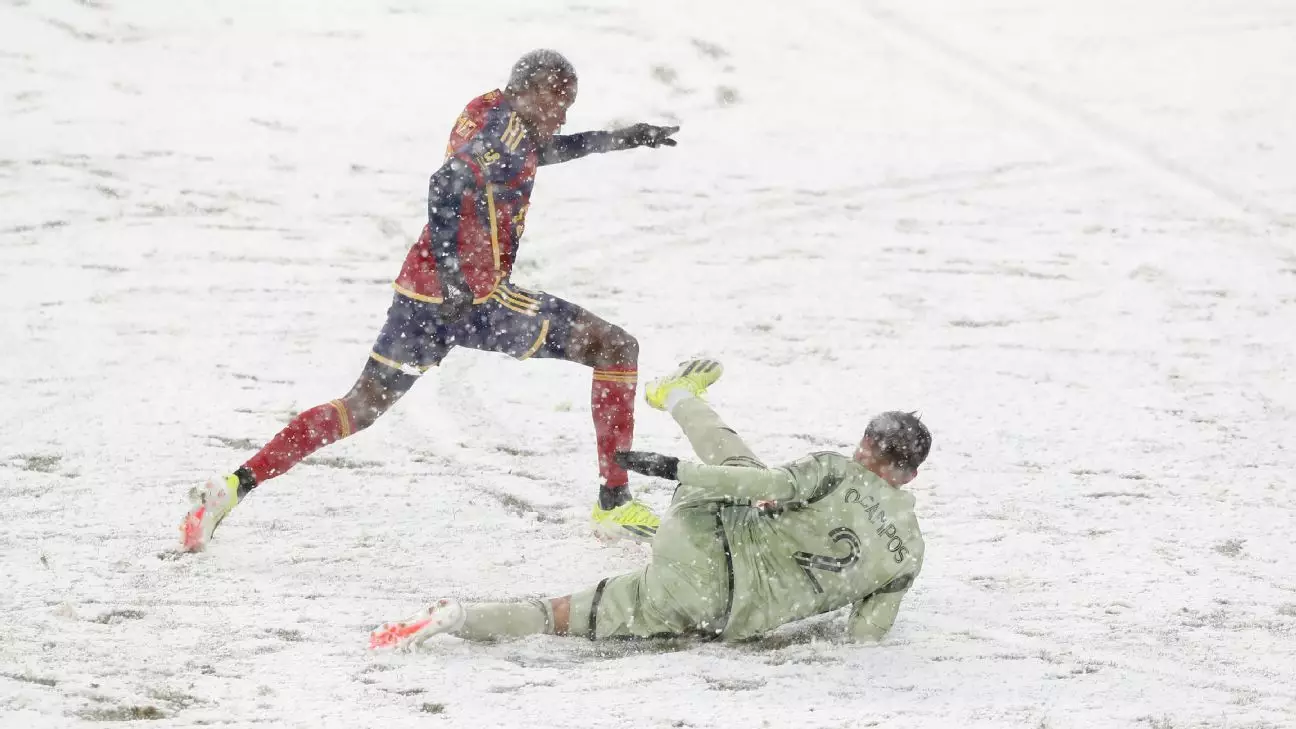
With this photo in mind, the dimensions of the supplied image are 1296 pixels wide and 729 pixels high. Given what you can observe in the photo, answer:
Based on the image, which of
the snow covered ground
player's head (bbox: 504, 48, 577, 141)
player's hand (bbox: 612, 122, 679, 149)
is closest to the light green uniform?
the snow covered ground

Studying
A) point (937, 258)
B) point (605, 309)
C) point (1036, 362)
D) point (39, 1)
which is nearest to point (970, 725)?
point (1036, 362)

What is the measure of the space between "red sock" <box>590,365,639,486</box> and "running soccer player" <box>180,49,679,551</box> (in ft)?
0.07

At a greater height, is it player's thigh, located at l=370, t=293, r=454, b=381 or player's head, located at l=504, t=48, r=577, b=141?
player's head, located at l=504, t=48, r=577, b=141

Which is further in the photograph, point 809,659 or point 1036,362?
Result: point 1036,362

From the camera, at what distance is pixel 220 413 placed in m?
6.29

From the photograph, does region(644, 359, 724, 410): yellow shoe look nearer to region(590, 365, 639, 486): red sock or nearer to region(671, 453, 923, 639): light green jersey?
region(590, 365, 639, 486): red sock

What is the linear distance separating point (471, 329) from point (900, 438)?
64.2 inches

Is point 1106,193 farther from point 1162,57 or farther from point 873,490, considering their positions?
point 873,490

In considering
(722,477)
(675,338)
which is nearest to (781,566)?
(722,477)

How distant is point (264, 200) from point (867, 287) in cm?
381

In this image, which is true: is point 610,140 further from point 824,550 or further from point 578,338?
point 824,550

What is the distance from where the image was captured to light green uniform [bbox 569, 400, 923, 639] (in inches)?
162

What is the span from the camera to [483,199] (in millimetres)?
4836

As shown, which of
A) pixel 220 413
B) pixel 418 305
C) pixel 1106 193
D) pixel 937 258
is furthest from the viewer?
pixel 1106 193
